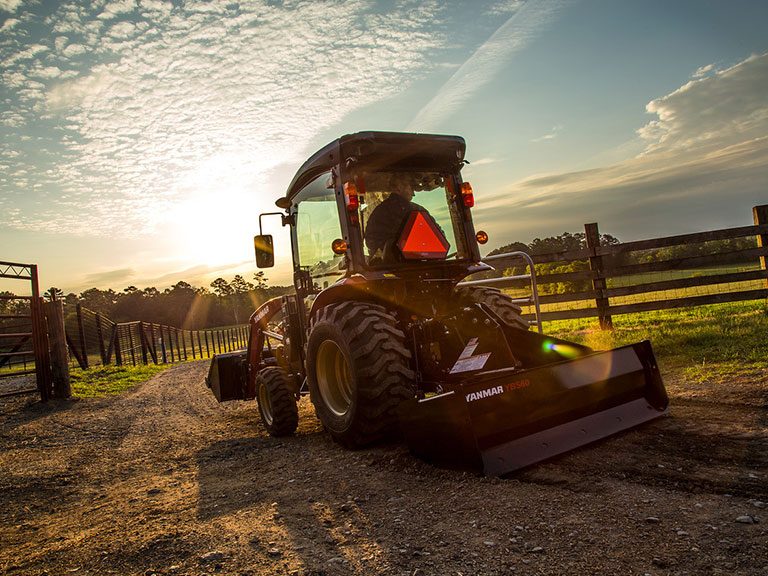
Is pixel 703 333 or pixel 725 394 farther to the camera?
pixel 703 333

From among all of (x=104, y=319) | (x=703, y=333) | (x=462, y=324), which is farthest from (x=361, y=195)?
(x=104, y=319)

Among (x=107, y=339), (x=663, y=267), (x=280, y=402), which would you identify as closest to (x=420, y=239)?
(x=280, y=402)

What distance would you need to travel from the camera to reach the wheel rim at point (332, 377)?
4852mm

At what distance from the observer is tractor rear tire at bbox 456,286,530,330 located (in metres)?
5.09

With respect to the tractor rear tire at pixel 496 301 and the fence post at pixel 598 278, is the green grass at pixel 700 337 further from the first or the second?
the tractor rear tire at pixel 496 301

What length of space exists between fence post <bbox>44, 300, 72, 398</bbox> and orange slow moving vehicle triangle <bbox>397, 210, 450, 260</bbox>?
8.21 metres

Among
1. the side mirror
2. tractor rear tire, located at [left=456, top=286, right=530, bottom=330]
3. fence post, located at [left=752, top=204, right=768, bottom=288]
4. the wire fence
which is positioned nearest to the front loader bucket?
tractor rear tire, located at [left=456, top=286, right=530, bottom=330]

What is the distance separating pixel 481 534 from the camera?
8.82 ft

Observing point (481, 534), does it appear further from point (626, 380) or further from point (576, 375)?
point (626, 380)

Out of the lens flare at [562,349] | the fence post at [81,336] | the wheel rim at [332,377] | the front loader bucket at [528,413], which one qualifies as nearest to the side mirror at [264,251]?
the wheel rim at [332,377]

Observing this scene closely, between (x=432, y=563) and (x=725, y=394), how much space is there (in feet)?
12.1

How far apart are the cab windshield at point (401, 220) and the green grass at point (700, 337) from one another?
3.18 m

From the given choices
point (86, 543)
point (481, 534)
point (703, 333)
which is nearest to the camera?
point (481, 534)

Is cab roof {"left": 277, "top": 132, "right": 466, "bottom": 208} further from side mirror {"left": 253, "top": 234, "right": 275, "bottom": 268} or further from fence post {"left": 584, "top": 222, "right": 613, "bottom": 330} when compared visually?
fence post {"left": 584, "top": 222, "right": 613, "bottom": 330}
